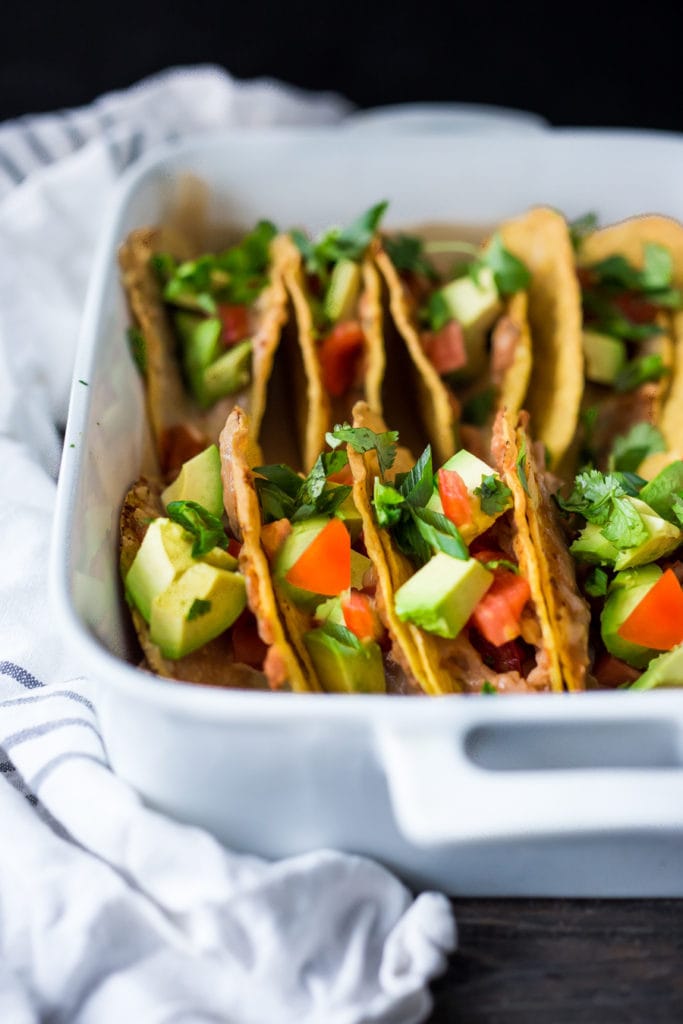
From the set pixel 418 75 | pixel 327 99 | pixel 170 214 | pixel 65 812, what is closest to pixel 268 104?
pixel 327 99

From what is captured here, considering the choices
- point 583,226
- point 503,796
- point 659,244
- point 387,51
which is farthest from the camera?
point 387,51

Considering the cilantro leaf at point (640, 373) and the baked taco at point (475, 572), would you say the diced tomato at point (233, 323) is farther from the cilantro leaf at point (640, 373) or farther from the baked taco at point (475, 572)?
the cilantro leaf at point (640, 373)

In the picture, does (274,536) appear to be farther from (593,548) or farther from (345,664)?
(593,548)

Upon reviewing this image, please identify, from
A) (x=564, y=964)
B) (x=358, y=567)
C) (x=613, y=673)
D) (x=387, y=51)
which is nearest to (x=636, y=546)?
(x=613, y=673)

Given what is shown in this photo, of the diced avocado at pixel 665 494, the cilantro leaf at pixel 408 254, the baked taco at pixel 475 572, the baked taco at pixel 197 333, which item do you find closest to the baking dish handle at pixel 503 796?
the baked taco at pixel 475 572

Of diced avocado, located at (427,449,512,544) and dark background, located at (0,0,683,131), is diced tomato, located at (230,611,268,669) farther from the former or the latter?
dark background, located at (0,0,683,131)

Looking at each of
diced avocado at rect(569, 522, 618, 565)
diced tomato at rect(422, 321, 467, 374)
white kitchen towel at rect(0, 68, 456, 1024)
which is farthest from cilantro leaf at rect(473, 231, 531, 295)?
white kitchen towel at rect(0, 68, 456, 1024)
